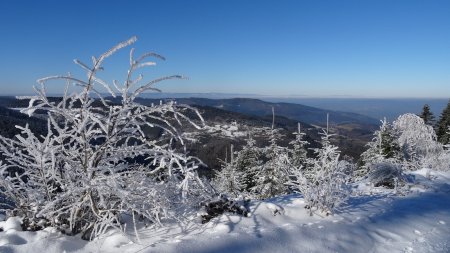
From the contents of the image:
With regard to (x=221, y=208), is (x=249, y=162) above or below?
below

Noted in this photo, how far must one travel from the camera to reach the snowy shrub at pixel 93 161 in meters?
3.85

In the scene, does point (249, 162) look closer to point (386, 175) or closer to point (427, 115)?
point (386, 175)

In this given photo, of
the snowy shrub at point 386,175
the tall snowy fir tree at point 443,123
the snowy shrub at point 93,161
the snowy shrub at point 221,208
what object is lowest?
the tall snowy fir tree at point 443,123

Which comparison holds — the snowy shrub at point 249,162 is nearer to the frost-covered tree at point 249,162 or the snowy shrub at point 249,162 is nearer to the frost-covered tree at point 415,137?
the frost-covered tree at point 249,162

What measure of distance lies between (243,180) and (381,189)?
16.9 m

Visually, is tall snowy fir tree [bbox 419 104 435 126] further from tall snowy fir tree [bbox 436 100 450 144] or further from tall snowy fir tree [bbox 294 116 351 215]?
tall snowy fir tree [bbox 294 116 351 215]

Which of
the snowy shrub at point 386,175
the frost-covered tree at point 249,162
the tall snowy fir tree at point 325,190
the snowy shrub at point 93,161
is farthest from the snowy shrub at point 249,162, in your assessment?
Result: the snowy shrub at point 93,161

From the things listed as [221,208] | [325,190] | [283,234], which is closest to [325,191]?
[325,190]

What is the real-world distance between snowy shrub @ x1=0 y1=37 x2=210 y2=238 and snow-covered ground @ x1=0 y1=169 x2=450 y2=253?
0.25 m

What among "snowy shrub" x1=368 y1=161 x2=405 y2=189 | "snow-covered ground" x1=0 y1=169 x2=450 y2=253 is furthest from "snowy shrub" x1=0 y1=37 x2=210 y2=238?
"snowy shrub" x1=368 y1=161 x2=405 y2=189

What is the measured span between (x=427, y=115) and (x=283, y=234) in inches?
1271

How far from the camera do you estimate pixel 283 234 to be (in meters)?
4.24

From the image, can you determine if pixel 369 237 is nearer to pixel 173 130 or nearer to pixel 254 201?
pixel 254 201

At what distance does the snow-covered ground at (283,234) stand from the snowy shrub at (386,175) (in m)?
1.95
